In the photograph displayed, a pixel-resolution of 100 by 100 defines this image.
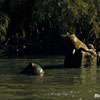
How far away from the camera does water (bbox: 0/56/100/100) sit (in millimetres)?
10977

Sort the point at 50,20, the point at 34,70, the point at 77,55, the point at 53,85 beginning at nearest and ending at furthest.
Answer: the point at 53,85 < the point at 34,70 < the point at 77,55 < the point at 50,20

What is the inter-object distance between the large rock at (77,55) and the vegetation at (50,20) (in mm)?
2628

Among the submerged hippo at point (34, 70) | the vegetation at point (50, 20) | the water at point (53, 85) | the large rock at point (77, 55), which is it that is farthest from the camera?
the vegetation at point (50, 20)

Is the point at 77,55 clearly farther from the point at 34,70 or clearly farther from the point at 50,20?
the point at 50,20

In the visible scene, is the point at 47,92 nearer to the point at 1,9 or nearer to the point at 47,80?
the point at 47,80

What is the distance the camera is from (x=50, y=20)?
25.1 meters

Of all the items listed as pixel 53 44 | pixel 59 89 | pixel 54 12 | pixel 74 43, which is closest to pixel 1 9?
pixel 74 43

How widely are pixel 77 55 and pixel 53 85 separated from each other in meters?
6.11

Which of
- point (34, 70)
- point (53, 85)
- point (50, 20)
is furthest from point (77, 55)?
point (50, 20)

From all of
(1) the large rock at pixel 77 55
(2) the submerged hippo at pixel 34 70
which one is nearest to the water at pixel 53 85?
(2) the submerged hippo at pixel 34 70

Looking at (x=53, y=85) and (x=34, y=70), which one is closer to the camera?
(x=53, y=85)

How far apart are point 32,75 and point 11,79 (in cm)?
139

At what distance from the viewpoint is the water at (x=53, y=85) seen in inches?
432

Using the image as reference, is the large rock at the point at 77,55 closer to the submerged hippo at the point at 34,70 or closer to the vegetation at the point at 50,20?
the vegetation at the point at 50,20
